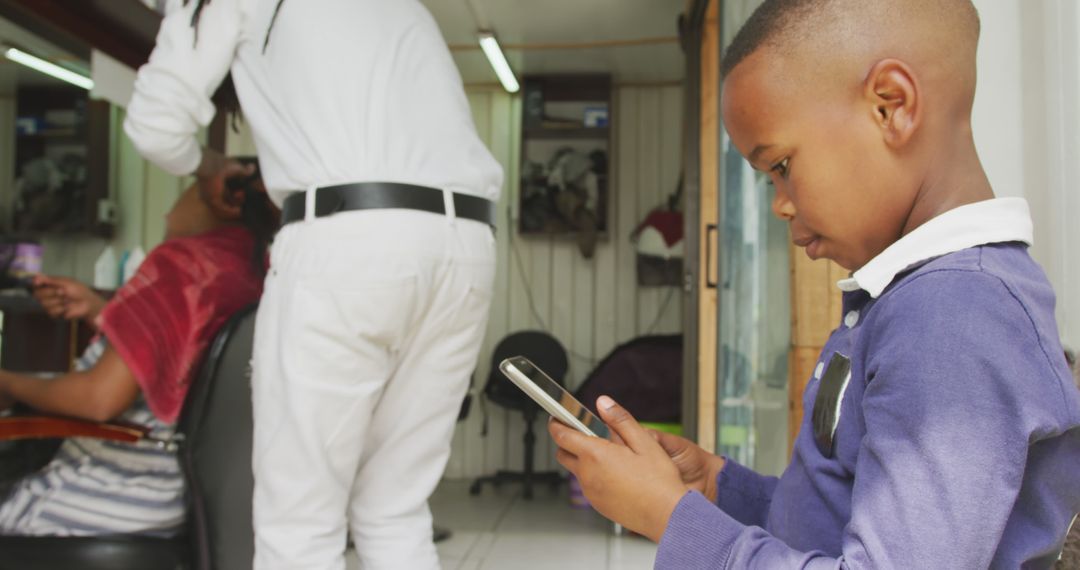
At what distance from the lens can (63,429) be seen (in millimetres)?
1279

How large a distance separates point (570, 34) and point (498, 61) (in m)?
0.52

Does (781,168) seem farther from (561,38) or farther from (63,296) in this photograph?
(561,38)

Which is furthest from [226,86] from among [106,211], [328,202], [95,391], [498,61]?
[498,61]

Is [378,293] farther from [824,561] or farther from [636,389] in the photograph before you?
[636,389]

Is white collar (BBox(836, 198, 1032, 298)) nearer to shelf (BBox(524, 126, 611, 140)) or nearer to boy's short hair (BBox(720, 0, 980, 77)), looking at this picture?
boy's short hair (BBox(720, 0, 980, 77))

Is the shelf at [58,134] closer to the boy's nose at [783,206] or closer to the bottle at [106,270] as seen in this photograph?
the bottle at [106,270]

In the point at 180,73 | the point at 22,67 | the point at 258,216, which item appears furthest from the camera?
the point at 22,67

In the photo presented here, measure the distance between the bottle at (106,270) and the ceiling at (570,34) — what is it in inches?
75.8

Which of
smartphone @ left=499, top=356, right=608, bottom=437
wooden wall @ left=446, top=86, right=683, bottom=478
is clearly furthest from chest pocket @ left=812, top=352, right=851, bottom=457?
wooden wall @ left=446, top=86, right=683, bottom=478

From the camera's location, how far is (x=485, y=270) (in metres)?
1.59

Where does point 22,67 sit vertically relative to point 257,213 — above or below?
above

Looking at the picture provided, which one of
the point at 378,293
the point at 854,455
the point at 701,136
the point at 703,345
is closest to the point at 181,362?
the point at 378,293

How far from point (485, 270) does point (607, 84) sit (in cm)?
365

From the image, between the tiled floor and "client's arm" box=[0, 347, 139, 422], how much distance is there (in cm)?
169
